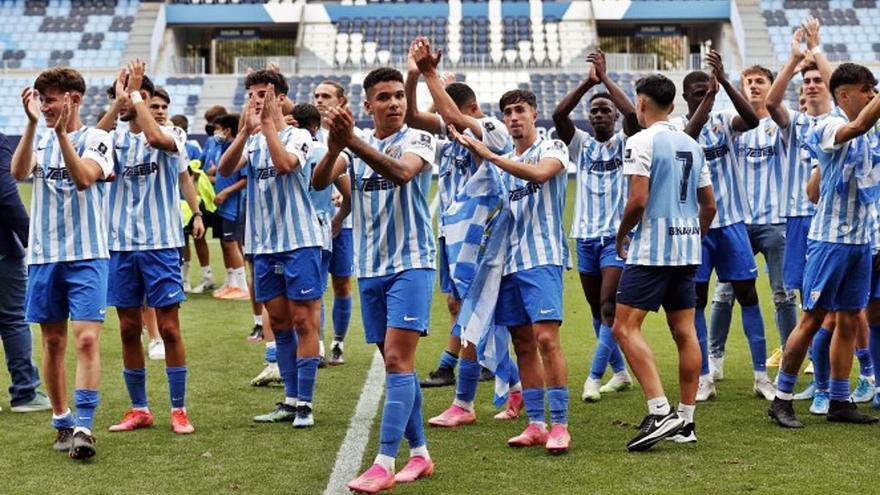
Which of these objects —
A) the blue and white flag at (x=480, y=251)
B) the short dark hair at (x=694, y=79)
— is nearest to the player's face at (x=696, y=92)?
the short dark hair at (x=694, y=79)

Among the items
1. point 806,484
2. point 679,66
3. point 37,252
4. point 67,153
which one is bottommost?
point 806,484

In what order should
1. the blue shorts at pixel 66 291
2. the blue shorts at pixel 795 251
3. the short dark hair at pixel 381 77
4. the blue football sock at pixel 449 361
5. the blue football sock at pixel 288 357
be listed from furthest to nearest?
the blue football sock at pixel 449 361 → the blue shorts at pixel 795 251 → the blue football sock at pixel 288 357 → the blue shorts at pixel 66 291 → the short dark hair at pixel 381 77

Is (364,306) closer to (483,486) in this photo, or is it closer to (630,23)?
(483,486)

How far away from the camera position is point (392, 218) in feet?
20.9

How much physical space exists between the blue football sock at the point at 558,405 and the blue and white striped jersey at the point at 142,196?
241 centimetres

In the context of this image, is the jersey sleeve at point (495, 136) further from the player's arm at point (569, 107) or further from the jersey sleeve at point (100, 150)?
the jersey sleeve at point (100, 150)

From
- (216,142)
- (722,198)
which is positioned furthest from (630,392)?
(216,142)

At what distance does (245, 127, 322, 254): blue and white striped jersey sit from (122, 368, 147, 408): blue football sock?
3.21ft

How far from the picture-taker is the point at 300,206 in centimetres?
791

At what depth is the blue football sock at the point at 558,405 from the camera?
6875 mm

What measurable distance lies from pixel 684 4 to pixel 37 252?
4227 centimetres

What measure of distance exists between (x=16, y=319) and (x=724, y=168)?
4.65m

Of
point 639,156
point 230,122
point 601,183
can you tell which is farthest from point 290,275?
point 230,122

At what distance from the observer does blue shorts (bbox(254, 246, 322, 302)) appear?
7.82 metres
